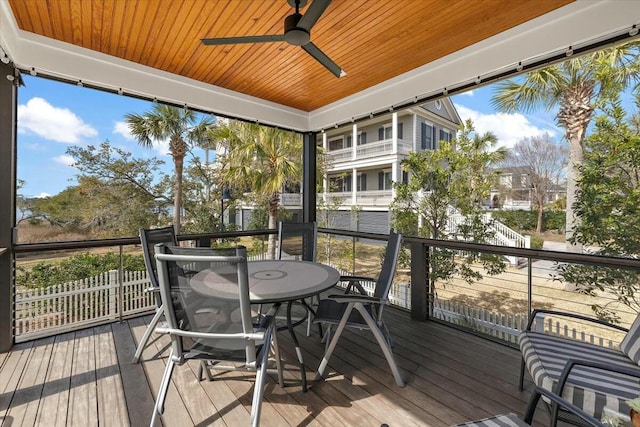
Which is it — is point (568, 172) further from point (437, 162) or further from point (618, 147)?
point (437, 162)

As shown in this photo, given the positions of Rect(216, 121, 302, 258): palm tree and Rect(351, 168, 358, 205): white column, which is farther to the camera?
Rect(351, 168, 358, 205): white column

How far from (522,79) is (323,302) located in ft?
15.7

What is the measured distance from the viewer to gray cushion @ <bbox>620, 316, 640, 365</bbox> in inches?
65.1

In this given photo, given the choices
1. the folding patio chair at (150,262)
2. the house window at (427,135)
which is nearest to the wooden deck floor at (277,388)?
the folding patio chair at (150,262)

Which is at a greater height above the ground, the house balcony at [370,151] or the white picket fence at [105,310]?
the house balcony at [370,151]

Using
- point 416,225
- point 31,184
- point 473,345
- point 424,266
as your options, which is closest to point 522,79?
point 416,225

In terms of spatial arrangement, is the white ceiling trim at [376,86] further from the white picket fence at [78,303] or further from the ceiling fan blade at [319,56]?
the white picket fence at [78,303]

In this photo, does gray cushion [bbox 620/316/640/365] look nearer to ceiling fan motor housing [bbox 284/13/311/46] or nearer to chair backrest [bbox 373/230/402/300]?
chair backrest [bbox 373/230/402/300]

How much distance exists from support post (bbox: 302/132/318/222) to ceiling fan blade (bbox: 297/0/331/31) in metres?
2.85

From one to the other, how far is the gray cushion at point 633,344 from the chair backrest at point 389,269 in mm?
1414

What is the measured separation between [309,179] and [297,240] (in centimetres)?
145

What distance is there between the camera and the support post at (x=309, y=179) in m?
4.79

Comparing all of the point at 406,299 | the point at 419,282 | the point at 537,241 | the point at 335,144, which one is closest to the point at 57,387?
the point at 419,282

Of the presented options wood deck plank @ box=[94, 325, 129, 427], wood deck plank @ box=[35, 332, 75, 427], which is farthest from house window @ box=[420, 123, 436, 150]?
wood deck plank @ box=[35, 332, 75, 427]
